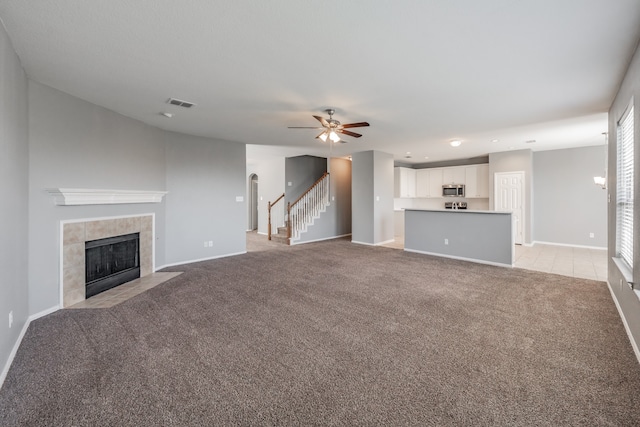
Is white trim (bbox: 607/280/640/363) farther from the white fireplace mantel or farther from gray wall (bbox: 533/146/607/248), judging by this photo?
the white fireplace mantel

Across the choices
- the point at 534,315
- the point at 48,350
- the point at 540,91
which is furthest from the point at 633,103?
the point at 48,350

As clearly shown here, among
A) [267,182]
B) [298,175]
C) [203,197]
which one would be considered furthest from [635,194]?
[267,182]

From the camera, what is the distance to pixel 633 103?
261 centimetres

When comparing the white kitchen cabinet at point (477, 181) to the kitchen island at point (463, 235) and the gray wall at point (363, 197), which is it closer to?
the kitchen island at point (463, 235)

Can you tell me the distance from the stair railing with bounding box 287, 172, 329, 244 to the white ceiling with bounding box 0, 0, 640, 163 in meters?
3.99

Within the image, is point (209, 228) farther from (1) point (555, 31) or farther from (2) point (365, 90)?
(1) point (555, 31)

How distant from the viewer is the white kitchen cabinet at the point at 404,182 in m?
9.54

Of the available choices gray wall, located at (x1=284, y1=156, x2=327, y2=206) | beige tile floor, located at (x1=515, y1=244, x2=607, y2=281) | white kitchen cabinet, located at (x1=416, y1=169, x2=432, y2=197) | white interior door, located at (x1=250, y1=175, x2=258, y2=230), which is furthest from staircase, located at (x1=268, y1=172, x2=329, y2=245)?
beige tile floor, located at (x1=515, y1=244, x2=607, y2=281)

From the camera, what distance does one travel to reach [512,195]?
303 inches

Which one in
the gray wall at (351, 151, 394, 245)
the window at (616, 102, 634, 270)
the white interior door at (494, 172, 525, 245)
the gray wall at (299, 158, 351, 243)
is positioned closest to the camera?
the window at (616, 102, 634, 270)

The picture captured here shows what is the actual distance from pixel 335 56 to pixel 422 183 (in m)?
8.14

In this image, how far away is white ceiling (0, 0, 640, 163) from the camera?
202 centimetres

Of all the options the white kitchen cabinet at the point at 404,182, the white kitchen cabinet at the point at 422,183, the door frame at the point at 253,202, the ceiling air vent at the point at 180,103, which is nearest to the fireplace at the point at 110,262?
the ceiling air vent at the point at 180,103

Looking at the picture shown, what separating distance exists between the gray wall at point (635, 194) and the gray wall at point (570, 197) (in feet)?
12.8
